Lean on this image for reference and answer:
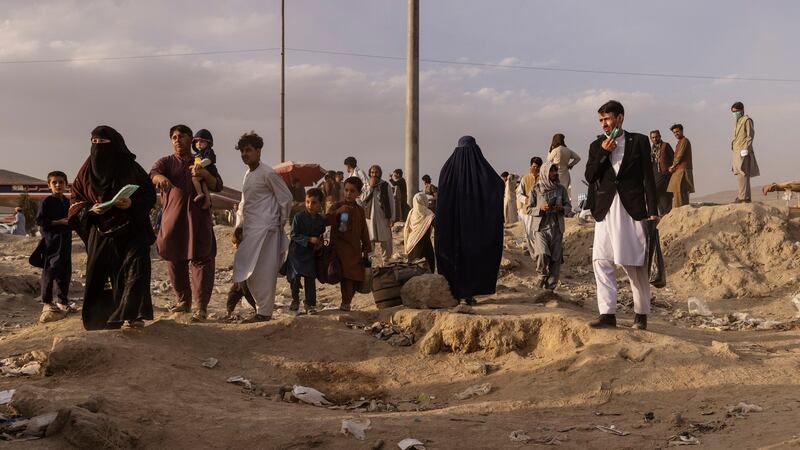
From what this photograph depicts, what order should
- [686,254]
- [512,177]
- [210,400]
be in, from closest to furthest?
[210,400], [686,254], [512,177]

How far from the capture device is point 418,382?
5.96 m

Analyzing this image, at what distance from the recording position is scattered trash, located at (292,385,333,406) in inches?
214

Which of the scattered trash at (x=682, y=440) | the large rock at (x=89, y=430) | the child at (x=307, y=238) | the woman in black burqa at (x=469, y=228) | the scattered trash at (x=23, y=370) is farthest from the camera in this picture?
the woman in black burqa at (x=469, y=228)

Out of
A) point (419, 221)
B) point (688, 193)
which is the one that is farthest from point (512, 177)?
point (419, 221)

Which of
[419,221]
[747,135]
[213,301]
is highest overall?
[747,135]

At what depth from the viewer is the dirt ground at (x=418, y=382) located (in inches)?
170

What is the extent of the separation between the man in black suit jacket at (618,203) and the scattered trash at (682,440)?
187 cm

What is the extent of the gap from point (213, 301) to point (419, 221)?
3.60 m

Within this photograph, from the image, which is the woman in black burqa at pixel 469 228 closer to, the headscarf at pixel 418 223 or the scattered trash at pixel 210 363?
the headscarf at pixel 418 223

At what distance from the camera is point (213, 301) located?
11.3 m

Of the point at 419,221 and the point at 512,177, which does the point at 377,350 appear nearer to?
the point at 419,221

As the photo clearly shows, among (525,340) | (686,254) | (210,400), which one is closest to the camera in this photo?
(210,400)

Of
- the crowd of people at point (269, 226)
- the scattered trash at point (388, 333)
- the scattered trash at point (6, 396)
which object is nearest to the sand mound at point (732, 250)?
the crowd of people at point (269, 226)

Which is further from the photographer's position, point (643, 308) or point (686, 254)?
point (686, 254)
